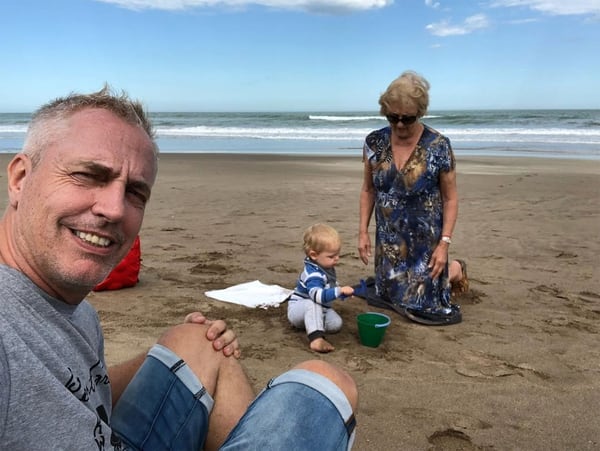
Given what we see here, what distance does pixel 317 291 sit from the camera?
385 centimetres

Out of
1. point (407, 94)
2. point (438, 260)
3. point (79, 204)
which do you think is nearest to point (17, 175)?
point (79, 204)

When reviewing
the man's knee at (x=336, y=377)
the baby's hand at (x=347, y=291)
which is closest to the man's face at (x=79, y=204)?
the man's knee at (x=336, y=377)

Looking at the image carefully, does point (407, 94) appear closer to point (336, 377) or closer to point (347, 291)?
point (347, 291)

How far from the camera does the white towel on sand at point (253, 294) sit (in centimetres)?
450

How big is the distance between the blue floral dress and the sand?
0.25 metres

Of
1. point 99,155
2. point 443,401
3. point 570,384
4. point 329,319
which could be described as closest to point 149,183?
point 99,155

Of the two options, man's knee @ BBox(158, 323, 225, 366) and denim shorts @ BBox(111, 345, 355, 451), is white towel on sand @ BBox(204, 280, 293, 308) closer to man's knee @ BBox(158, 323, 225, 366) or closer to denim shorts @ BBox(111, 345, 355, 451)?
man's knee @ BBox(158, 323, 225, 366)

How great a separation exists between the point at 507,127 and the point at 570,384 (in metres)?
28.7

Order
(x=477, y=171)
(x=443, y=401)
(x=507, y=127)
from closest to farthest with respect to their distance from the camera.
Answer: (x=443, y=401), (x=477, y=171), (x=507, y=127)

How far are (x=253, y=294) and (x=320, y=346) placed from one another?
3.63ft

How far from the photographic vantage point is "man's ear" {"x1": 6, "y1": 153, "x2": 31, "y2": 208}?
1.49 metres

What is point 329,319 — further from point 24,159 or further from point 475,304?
point 24,159

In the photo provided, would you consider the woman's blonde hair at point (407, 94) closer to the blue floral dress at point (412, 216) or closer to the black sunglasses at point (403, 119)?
the black sunglasses at point (403, 119)

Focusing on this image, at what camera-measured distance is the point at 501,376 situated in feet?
11.1
